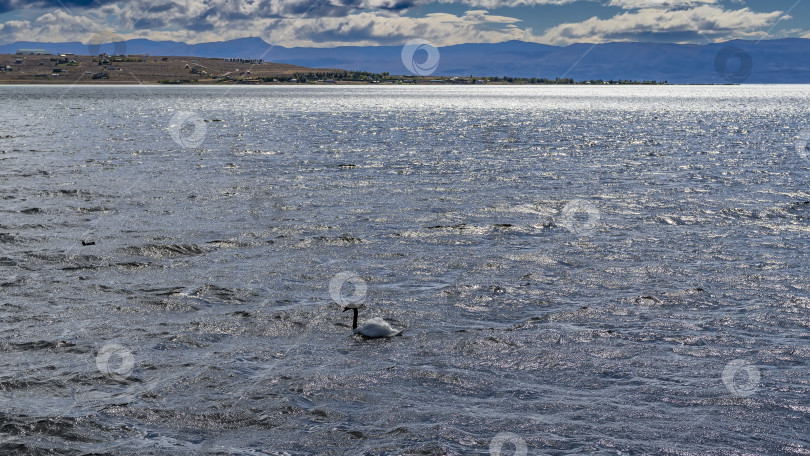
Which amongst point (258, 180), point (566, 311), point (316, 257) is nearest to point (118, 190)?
point (258, 180)

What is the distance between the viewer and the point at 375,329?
570 inches

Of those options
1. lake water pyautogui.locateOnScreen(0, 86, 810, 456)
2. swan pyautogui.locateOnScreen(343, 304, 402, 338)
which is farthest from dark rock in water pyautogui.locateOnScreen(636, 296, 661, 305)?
swan pyautogui.locateOnScreen(343, 304, 402, 338)

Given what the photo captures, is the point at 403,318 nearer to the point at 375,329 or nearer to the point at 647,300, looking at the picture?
the point at 375,329

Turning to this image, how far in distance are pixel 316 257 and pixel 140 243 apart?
5.99 metres

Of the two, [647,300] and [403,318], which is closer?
[403,318]

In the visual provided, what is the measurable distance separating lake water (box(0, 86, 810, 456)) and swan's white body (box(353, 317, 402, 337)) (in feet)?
1.42

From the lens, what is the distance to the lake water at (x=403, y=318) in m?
10.6

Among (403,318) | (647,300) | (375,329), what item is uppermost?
(647,300)

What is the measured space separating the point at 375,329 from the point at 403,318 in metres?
1.54

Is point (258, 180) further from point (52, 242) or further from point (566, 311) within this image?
point (566, 311)

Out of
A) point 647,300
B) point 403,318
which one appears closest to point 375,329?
point 403,318

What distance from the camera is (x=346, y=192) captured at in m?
34.2

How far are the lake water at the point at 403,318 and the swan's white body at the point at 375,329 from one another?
17.0 inches

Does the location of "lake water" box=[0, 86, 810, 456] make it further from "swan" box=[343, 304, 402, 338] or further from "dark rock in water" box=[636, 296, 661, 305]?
"swan" box=[343, 304, 402, 338]
